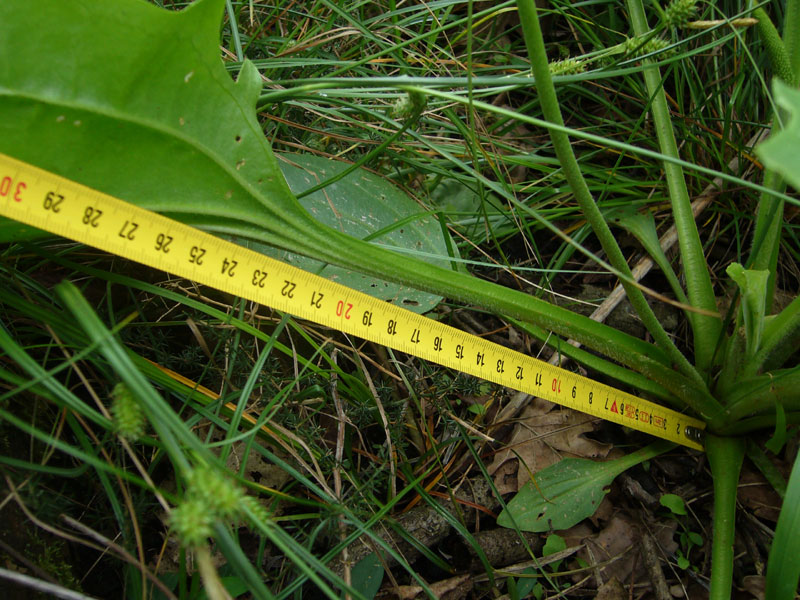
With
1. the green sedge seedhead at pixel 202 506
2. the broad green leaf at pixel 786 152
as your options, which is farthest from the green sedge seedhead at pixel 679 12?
the green sedge seedhead at pixel 202 506

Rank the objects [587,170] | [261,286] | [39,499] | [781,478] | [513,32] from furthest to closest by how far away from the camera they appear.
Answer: [513,32] < [587,170] < [781,478] < [261,286] < [39,499]

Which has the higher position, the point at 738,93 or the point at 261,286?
the point at 738,93

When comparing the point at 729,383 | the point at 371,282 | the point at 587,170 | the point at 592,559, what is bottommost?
the point at 592,559

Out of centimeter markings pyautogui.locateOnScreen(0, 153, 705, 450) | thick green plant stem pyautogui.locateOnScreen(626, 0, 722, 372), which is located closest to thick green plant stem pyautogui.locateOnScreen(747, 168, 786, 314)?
thick green plant stem pyautogui.locateOnScreen(626, 0, 722, 372)

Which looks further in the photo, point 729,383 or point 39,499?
point 729,383

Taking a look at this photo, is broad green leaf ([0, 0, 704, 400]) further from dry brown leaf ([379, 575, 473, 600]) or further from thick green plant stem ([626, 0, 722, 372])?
dry brown leaf ([379, 575, 473, 600])

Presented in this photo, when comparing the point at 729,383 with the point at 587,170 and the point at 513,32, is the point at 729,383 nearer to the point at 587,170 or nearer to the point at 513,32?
the point at 587,170

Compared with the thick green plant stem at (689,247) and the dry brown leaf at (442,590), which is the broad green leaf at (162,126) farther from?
the dry brown leaf at (442,590)

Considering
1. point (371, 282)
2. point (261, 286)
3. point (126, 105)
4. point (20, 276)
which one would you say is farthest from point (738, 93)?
point (20, 276)
